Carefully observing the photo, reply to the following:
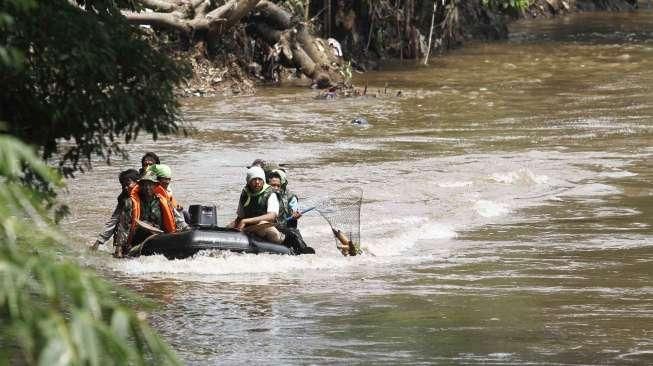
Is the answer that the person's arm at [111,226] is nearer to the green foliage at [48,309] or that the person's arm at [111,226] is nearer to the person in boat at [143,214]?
the person in boat at [143,214]

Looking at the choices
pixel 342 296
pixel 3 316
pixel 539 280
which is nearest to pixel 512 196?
pixel 539 280

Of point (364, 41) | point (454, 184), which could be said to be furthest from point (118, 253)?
point (364, 41)

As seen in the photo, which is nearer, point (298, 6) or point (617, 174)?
point (617, 174)

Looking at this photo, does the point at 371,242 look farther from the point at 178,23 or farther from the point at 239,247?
the point at 178,23

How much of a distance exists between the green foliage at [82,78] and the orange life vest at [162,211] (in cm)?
443

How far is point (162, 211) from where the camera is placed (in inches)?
588

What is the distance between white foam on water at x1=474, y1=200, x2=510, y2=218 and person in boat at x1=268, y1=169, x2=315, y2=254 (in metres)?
4.48

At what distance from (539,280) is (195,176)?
8.84 metres

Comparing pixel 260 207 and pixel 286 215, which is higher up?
pixel 260 207

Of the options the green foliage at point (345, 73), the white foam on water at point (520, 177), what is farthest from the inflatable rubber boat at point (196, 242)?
the green foliage at point (345, 73)

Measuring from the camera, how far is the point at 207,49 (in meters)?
33.5

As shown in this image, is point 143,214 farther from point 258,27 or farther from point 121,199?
point 258,27

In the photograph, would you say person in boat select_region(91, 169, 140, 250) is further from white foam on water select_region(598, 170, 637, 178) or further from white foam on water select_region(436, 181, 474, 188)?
white foam on water select_region(598, 170, 637, 178)

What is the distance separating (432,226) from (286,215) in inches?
134
